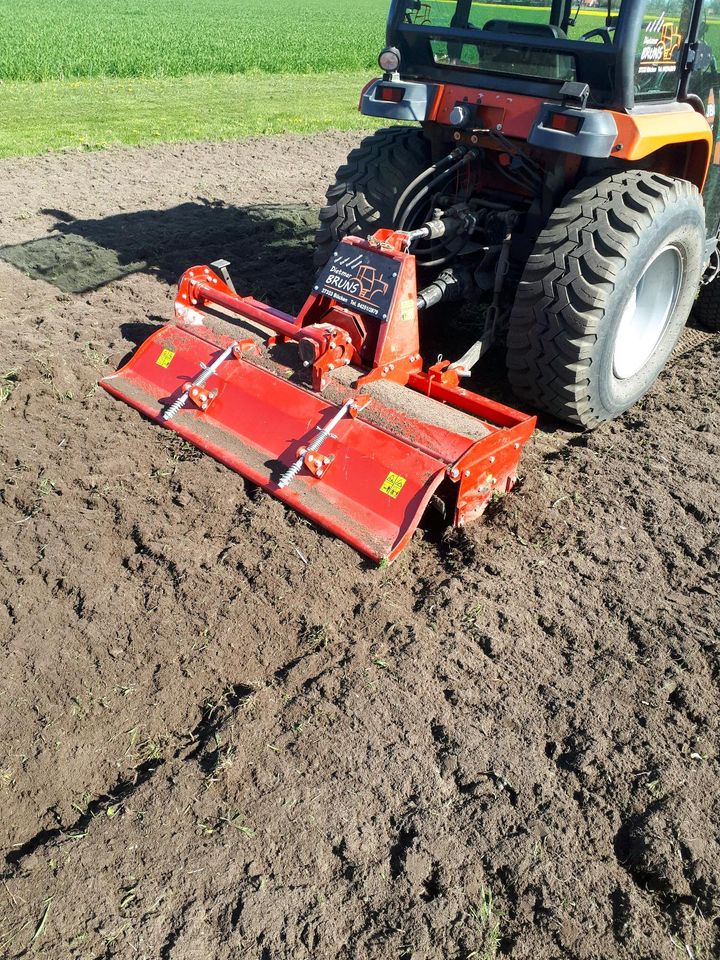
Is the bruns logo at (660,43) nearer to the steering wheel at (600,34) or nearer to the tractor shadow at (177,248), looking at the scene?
the steering wheel at (600,34)

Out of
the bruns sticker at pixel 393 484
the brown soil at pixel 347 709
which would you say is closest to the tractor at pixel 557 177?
the brown soil at pixel 347 709

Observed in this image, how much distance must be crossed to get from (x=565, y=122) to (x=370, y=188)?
145cm

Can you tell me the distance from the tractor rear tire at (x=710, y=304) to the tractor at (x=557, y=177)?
846 mm

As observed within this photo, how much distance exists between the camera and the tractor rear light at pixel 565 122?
3939 mm

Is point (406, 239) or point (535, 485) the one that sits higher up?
point (406, 239)

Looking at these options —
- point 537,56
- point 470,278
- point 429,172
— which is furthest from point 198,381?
point 537,56

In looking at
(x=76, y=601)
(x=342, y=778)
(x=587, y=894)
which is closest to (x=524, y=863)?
(x=587, y=894)

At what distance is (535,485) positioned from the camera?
430cm

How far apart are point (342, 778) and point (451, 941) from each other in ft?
1.98

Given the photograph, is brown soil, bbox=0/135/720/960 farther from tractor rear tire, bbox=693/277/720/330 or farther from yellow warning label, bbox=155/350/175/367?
tractor rear tire, bbox=693/277/720/330

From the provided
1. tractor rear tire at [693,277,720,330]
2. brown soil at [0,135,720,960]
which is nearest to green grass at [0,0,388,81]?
tractor rear tire at [693,277,720,330]

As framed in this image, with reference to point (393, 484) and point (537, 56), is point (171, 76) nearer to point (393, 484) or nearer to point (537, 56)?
point (537, 56)

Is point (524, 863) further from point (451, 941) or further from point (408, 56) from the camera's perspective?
point (408, 56)

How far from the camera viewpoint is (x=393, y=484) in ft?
12.3
